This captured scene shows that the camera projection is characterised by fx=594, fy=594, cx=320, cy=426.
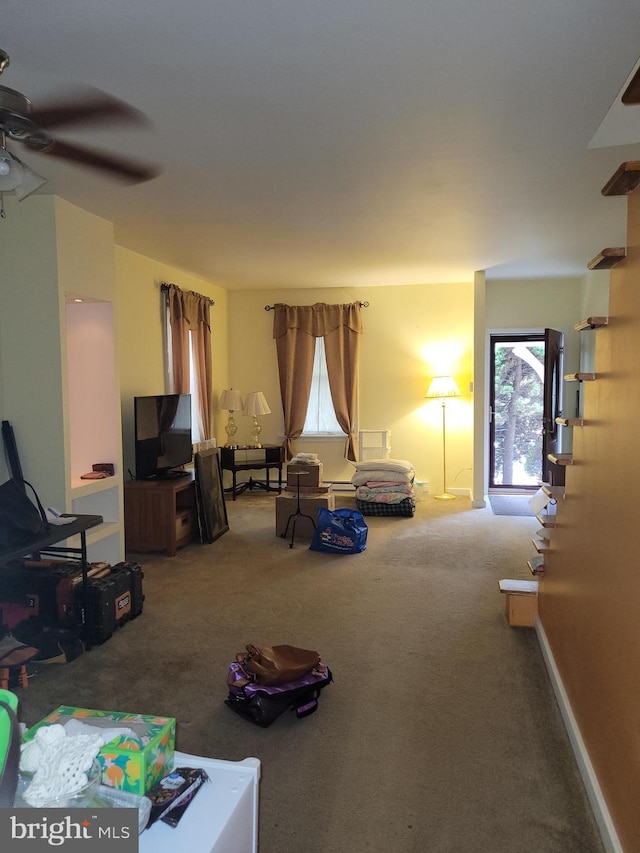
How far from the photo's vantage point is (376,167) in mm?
3221

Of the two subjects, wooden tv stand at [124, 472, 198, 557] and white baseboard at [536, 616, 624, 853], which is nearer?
white baseboard at [536, 616, 624, 853]

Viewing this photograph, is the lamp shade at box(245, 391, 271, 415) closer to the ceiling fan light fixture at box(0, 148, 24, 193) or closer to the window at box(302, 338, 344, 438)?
the window at box(302, 338, 344, 438)

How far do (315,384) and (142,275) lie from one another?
9.17 ft

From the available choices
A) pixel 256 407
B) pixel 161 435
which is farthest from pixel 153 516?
pixel 256 407

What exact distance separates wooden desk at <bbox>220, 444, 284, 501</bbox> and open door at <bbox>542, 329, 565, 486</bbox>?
3.11 m

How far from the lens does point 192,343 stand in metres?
6.48

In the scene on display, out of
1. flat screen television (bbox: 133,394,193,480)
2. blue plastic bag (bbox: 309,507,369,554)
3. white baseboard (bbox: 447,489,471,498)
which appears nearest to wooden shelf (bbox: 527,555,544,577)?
blue plastic bag (bbox: 309,507,369,554)

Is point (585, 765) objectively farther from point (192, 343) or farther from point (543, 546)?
point (192, 343)

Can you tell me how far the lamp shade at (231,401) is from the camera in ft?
23.5

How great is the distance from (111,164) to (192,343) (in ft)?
11.5

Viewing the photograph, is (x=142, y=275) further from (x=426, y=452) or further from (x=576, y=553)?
(x=576, y=553)

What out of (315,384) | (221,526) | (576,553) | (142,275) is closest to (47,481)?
(221,526)

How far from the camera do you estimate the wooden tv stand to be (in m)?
4.87

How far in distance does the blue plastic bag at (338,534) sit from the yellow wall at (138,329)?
5.74 ft
